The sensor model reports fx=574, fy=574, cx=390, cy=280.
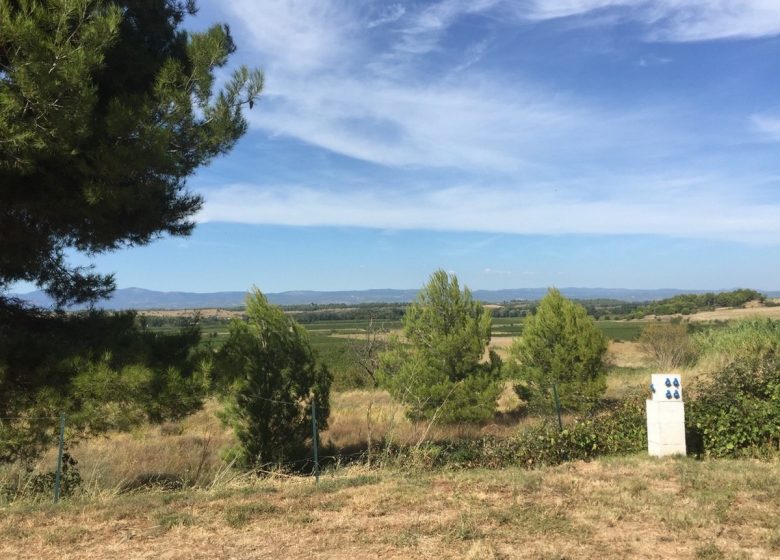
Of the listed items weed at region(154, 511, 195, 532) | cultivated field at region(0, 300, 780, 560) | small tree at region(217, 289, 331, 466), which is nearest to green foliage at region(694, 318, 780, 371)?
cultivated field at region(0, 300, 780, 560)

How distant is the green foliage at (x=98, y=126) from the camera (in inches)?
193

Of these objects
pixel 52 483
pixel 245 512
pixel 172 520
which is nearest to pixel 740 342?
pixel 245 512

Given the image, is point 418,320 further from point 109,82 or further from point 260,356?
point 109,82

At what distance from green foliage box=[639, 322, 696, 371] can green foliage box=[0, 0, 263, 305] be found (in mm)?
20347

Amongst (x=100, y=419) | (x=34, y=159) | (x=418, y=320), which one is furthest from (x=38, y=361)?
(x=418, y=320)

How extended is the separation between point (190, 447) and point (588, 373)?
354 inches

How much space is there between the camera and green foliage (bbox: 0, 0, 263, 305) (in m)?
4.89

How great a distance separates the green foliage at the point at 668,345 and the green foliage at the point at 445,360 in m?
11.7

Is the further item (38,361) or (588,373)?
(588,373)

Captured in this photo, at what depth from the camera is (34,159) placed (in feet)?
16.9

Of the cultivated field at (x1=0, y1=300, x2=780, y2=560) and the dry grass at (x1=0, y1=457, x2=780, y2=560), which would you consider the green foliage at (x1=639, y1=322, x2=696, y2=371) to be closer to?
the cultivated field at (x1=0, y1=300, x2=780, y2=560)

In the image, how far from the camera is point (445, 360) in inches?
522

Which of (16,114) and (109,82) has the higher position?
(109,82)

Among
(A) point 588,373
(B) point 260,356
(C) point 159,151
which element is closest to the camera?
(C) point 159,151
